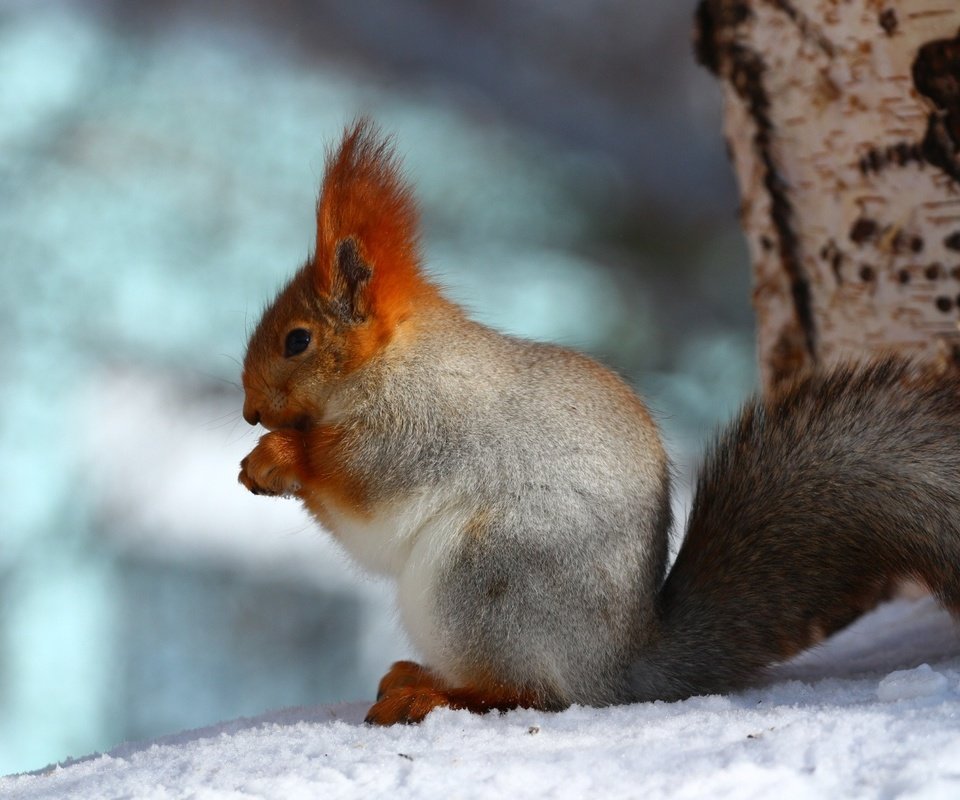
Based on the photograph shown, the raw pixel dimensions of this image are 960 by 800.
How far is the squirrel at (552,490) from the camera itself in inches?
37.6

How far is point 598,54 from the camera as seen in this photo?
2699mm

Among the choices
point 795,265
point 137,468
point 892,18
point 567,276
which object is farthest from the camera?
point 567,276

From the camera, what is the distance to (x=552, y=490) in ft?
3.17

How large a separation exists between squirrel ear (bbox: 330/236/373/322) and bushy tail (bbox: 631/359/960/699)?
358mm

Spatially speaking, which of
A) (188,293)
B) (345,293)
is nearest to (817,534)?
(345,293)

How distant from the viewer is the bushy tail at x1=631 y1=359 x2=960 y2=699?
3.16 feet

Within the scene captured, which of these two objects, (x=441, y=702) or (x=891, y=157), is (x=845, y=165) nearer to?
(x=891, y=157)

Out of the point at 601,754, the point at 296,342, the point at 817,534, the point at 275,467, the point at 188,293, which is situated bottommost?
the point at 601,754

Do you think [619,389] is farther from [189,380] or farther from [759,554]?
[189,380]

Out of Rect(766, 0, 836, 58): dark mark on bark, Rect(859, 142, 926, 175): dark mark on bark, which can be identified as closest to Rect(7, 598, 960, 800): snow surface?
Rect(859, 142, 926, 175): dark mark on bark

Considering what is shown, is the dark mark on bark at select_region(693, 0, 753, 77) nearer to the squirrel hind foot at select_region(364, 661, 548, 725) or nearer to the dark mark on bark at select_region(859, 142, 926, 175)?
the dark mark on bark at select_region(859, 142, 926, 175)

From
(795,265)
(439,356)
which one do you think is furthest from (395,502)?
(795,265)

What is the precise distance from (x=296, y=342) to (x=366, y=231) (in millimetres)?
121

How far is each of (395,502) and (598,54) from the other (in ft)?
6.38
